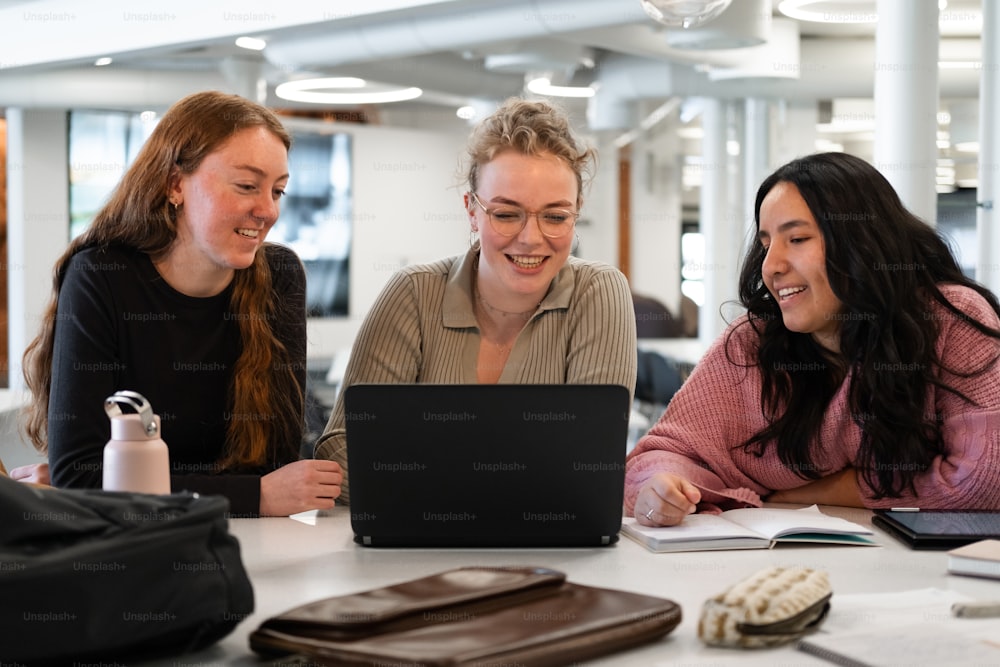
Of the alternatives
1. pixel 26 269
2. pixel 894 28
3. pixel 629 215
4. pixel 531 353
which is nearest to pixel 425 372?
pixel 531 353

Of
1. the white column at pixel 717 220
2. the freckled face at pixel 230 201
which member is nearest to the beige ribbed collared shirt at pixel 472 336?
the freckled face at pixel 230 201

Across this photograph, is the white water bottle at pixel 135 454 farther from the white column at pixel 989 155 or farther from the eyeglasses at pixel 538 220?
the white column at pixel 989 155

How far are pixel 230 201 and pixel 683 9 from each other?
5.08 feet

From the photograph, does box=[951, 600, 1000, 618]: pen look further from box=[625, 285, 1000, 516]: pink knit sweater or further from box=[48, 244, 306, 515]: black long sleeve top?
box=[48, 244, 306, 515]: black long sleeve top

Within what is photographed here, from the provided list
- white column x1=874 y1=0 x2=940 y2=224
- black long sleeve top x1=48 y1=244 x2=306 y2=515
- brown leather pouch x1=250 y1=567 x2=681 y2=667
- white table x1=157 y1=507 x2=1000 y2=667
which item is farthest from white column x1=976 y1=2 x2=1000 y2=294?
brown leather pouch x1=250 y1=567 x2=681 y2=667

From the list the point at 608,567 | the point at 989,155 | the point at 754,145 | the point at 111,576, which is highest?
the point at 754,145

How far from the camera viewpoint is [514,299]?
2.36m

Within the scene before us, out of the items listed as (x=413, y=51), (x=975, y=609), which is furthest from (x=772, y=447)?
(x=413, y=51)

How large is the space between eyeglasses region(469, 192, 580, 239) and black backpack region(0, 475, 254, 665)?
120 centimetres

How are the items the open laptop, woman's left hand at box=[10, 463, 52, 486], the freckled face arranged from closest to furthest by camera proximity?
the open laptop, woman's left hand at box=[10, 463, 52, 486], the freckled face

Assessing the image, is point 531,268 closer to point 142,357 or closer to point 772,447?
point 772,447

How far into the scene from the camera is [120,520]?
3.73 feet

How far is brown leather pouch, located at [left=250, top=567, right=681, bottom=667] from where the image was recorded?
110 cm

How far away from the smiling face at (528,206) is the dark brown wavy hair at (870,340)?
468mm
